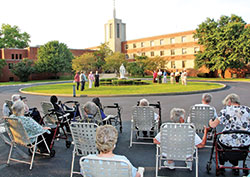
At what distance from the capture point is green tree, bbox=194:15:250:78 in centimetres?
4156

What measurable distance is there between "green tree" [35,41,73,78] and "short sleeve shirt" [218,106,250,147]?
5394 centimetres

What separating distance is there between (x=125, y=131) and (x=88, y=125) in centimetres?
346

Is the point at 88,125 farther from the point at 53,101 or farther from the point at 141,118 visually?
the point at 53,101

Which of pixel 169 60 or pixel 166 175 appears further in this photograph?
pixel 169 60

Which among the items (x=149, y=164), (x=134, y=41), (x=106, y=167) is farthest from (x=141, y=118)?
(x=134, y=41)

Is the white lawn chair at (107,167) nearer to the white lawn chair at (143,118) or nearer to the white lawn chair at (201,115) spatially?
the white lawn chair at (143,118)

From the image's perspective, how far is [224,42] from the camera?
4331cm

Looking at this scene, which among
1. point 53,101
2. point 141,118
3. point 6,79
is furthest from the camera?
point 6,79

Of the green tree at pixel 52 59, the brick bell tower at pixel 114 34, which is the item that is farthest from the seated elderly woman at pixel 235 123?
the brick bell tower at pixel 114 34

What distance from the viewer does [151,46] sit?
2645 inches

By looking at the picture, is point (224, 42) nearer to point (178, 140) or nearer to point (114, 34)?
point (114, 34)

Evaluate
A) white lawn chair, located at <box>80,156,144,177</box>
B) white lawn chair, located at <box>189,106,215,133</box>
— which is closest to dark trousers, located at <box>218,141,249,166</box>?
white lawn chair, located at <box>189,106,215,133</box>

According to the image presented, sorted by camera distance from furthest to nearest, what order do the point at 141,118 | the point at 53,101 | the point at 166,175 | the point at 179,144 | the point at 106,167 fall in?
1. the point at 53,101
2. the point at 141,118
3. the point at 166,175
4. the point at 179,144
5. the point at 106,167

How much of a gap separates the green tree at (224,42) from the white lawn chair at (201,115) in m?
40.5
